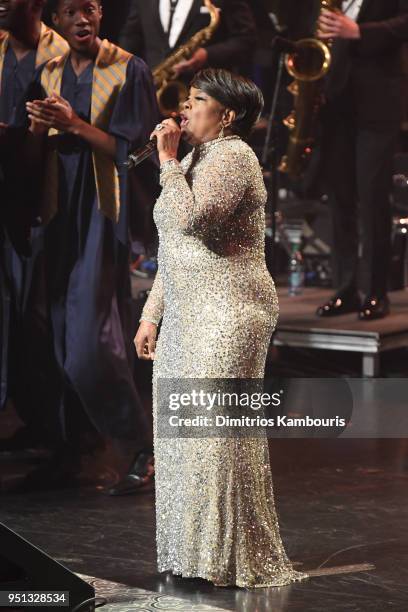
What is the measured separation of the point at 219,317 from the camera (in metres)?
3.87

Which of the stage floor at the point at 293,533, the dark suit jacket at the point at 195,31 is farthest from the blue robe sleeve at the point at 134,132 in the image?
the dark suit jacket at the point at 195,31

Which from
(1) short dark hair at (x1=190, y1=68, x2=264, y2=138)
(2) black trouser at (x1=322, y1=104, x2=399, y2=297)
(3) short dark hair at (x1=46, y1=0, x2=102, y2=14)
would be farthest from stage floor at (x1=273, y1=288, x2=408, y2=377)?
(1) short dark hair at (x1=190, y1=68, x2=264, y2=138)

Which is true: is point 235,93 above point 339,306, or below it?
above

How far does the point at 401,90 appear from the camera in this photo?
22.6 feet

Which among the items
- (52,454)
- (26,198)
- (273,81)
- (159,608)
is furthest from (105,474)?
(273,81)

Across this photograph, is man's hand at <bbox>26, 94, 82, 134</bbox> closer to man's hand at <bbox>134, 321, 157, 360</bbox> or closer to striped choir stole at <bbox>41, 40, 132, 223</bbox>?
striped choir stole at <bbox>41, 40, 132, 223</bbox>

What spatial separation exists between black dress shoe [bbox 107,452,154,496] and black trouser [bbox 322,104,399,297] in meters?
2.34

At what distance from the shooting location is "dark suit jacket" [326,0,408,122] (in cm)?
670

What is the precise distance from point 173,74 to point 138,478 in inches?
92.5

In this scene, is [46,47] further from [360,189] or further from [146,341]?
[360,189]

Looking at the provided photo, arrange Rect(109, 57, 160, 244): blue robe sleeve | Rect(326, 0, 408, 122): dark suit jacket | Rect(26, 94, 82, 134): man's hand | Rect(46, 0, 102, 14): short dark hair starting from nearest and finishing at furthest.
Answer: Rect(26, 94, 82, 134): man's hand < Rect(109, 57, 160, 244): blue robe sleeve < Rect(46, 0, 102, 14): short dark hair < Rect(326, 0, 408, 122): dark suit jacket

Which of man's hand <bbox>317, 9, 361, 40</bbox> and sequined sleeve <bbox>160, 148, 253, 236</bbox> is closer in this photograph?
sequined sleeve <bbox>160, 148, 253, 236</bbox>

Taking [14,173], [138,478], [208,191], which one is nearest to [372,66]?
[14,173]

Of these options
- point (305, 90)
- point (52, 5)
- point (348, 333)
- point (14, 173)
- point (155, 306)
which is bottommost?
point (348, 333)
